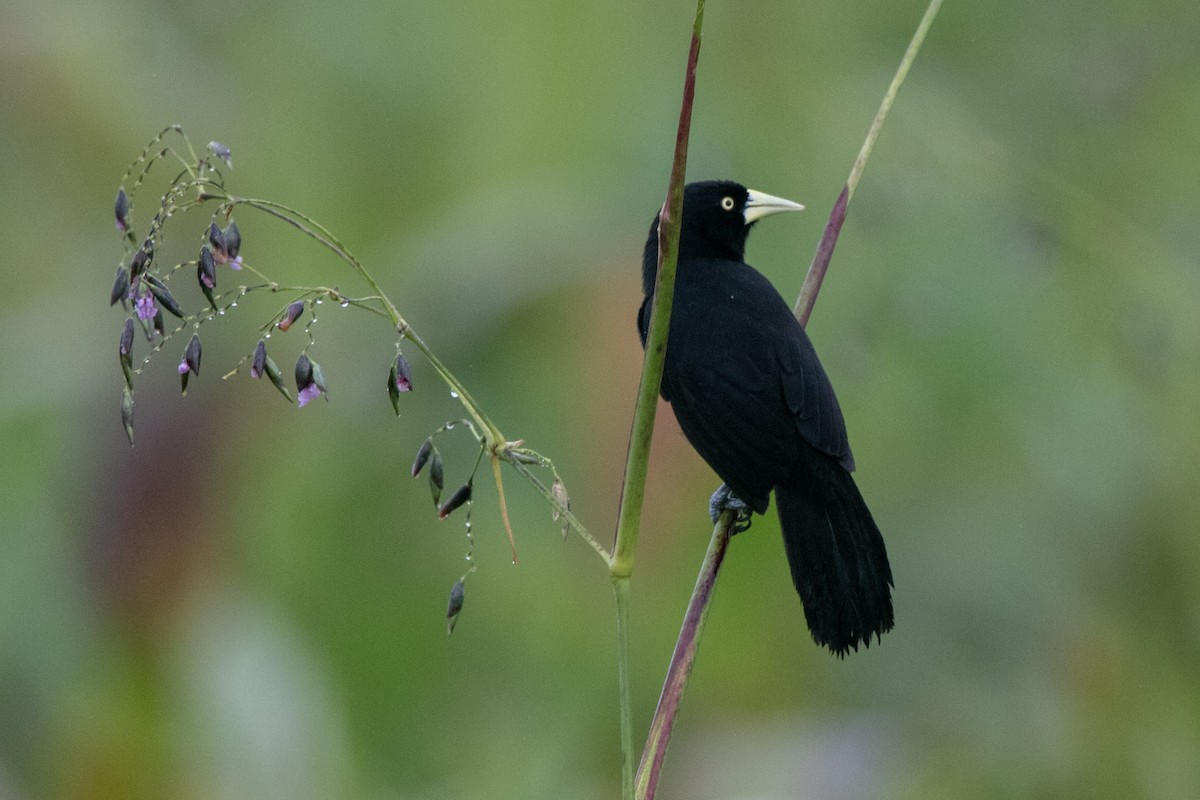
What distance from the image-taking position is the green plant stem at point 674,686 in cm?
156

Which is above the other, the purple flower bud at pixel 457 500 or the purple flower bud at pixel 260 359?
the purple flower bud at pixel 260 359

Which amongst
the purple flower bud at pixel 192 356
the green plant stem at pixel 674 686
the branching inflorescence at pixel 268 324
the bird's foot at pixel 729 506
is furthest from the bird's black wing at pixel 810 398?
the purple flower bud at pixel 192 356

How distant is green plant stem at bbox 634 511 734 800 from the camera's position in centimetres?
156

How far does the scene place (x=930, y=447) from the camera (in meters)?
3.45

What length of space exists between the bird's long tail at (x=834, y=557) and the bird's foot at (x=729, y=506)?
14cm

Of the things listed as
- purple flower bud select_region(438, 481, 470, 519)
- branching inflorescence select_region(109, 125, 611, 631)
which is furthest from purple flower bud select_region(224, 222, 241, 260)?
purple flower bud select_region(438, 481, 470, 519)

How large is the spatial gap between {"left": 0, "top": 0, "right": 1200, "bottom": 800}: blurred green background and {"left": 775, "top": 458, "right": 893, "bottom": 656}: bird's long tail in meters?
0.57

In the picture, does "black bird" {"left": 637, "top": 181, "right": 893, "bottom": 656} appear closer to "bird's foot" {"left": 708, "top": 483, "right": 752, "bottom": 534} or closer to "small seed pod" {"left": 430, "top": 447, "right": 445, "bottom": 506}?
"bird's foot" {"left": 708, "top": 483, "right": 752, "bottom": 534}

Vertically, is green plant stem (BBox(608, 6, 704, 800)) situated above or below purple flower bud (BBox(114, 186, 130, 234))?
below

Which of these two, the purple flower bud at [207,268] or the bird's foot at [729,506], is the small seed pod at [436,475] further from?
the bird's foot at [729,506]

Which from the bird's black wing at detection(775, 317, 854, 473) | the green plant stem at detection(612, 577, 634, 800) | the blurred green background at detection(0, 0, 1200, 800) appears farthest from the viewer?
the blurred green background at detection(0, 0, 1200, 800)

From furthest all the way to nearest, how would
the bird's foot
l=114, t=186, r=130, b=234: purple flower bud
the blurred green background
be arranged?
1. the blurred green background
2. the bird's foot
3. l=114, t=186, r=130, b=234: purple flower bud

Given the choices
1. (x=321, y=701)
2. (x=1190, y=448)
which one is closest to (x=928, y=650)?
(x=1190, y=448)

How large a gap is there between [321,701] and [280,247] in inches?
47.8
